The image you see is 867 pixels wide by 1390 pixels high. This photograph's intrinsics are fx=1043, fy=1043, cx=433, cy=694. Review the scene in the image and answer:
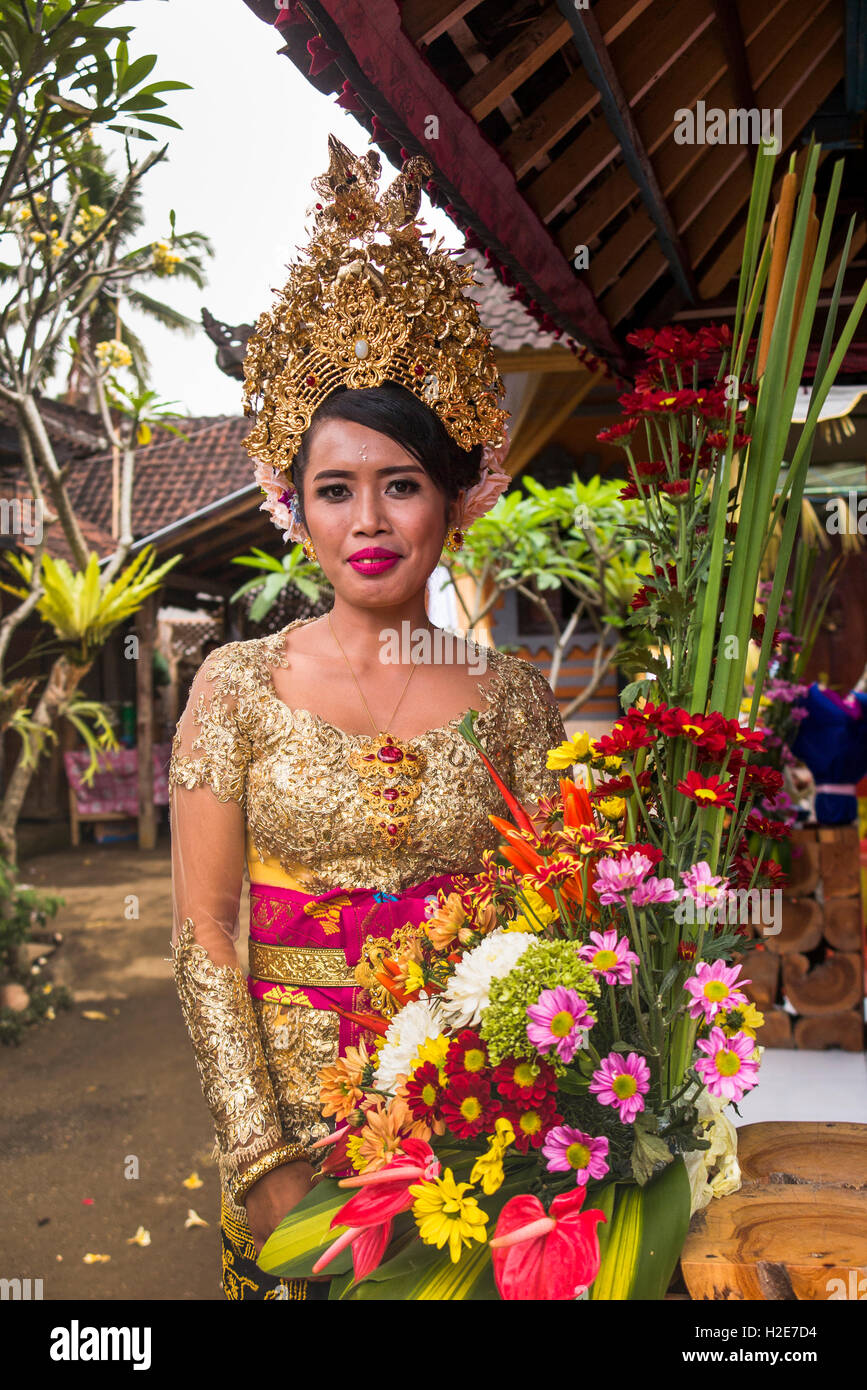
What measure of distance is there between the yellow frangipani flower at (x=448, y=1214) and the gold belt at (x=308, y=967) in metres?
0.48

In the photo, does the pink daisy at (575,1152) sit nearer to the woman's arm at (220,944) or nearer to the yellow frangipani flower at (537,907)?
the yellow frangipani flower at (537,907)

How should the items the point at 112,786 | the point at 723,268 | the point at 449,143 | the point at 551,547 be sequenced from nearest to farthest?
1. the point at 449,143
2. the point at 723,268
3. the point at 551,547
4. the point at 112,786

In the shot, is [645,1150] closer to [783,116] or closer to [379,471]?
[379,471]

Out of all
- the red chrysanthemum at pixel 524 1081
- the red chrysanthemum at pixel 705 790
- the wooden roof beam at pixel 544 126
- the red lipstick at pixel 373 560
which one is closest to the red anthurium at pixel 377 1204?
the red chrysanthemum at pixel 524 1081

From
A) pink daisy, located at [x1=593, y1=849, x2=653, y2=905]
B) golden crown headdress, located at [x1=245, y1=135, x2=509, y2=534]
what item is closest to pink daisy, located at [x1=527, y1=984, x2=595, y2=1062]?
pink daisy, located at [x1=593, y1=849, x2=653, y2=905]

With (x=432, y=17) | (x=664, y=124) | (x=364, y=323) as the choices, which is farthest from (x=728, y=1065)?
(x=664, y=124)

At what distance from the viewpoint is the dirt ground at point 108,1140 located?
11.4 feet

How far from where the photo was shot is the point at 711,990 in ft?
3.30

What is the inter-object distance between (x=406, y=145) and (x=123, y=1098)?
4.50m

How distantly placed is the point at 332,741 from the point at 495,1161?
65cm

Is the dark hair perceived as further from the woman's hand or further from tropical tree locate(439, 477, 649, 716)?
tropical tree locate(439, 477, 649, 716)

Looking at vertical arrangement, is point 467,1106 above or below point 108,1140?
above

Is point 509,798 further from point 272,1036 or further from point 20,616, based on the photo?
point 20,616
